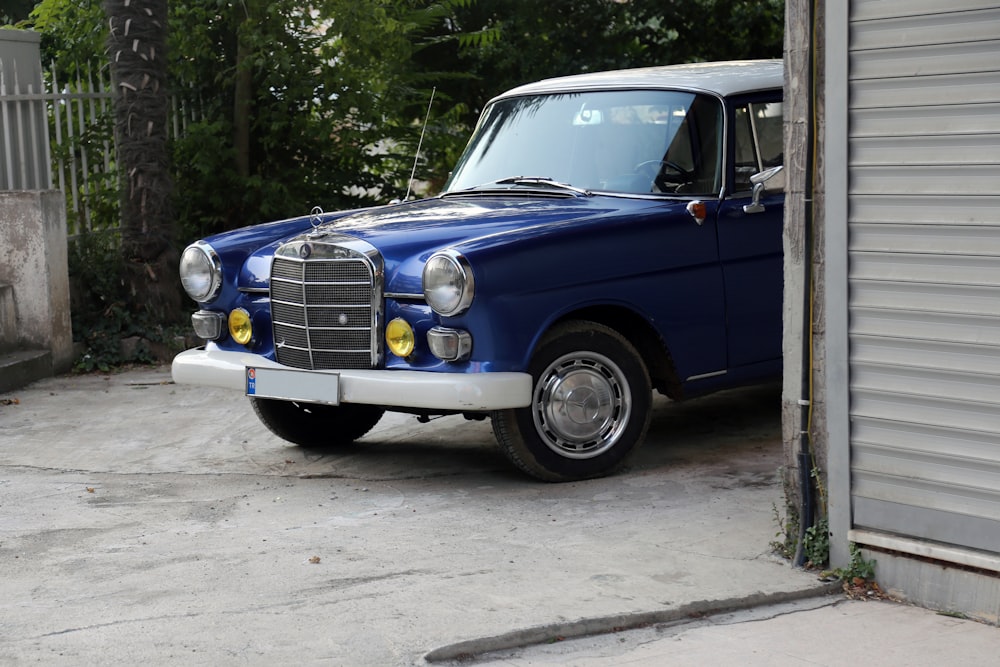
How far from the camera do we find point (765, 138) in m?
7.29

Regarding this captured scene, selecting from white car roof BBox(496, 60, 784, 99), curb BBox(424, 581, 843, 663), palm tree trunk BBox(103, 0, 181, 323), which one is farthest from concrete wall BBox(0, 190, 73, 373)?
curb BBox(424, 581, 843, 663)

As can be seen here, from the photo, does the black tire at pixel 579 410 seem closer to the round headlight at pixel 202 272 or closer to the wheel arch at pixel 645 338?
the wheel arch at pixel 645 338

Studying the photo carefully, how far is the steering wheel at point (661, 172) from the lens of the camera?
701 cm

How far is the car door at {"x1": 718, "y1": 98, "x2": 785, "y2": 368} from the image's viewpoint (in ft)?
22.9

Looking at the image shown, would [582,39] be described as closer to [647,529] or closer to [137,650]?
[647,529]

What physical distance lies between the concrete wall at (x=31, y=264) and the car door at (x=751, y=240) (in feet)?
17.7

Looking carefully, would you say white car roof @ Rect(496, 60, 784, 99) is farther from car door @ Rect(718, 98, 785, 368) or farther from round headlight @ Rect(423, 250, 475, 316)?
round headlight @ Rect(423, 250, 475, 316)

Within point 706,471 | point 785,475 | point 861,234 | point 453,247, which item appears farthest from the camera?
point 706,471

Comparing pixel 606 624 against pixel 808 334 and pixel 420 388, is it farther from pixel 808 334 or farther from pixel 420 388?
pixel 420 388

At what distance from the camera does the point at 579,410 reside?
6.48 m

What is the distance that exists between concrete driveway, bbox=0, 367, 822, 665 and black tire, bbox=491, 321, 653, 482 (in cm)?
13

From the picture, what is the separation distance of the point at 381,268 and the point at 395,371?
1.55 feet

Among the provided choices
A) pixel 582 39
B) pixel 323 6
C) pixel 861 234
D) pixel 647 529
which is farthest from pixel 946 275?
pixel 582 39

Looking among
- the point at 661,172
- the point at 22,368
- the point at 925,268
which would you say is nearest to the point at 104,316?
the point at 22,368
